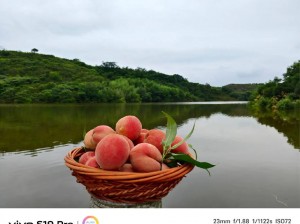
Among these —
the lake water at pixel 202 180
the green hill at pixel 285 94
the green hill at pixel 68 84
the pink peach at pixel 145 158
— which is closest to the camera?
the pink peach at pixel 145 158

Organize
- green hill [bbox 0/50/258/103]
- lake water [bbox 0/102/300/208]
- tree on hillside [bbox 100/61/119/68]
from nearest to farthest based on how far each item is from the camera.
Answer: lake water [bbox 0/102/300/208], green hill [bbox 0/50/258/103], tree on hillside [bbox 100/61/119/68]

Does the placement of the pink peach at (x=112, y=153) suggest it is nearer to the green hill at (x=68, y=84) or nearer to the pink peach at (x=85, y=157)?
the pink peach at (x=85, y=157)

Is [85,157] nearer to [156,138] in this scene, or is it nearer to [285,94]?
[156,138]

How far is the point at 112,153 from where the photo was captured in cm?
146

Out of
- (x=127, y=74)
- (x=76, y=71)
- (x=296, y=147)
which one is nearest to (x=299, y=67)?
(x=296, y=147)

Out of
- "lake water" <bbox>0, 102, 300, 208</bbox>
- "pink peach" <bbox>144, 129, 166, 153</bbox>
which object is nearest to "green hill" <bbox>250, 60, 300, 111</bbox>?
"lake water" <bbox>0, 102, 300, 208</bbox>

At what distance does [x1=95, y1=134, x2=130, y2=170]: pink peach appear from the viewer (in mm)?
1469

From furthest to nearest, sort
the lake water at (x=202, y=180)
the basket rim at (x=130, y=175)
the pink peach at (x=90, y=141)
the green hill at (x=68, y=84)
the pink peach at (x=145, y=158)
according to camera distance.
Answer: the green hill at (x=68, y=84) → the lake water at (x=202, y=180) → the pink peach at (x=90, y=141) → the pink peach at (x=145, y=158) → the basket rim at (x=130, y=175)

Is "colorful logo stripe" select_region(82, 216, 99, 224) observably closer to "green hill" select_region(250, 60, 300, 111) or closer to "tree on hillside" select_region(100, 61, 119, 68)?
"green hill" select_region(250, 60, 300, 111)

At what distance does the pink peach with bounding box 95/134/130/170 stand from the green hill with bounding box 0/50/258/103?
45621 mm

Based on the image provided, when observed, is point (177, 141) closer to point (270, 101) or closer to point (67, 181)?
point (67, 181)

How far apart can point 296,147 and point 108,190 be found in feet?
20.2

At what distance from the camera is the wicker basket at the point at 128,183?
4.59 feet

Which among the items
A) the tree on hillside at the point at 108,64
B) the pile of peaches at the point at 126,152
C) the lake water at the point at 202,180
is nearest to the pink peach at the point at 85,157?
the pile of peaches at the point at 126,152
